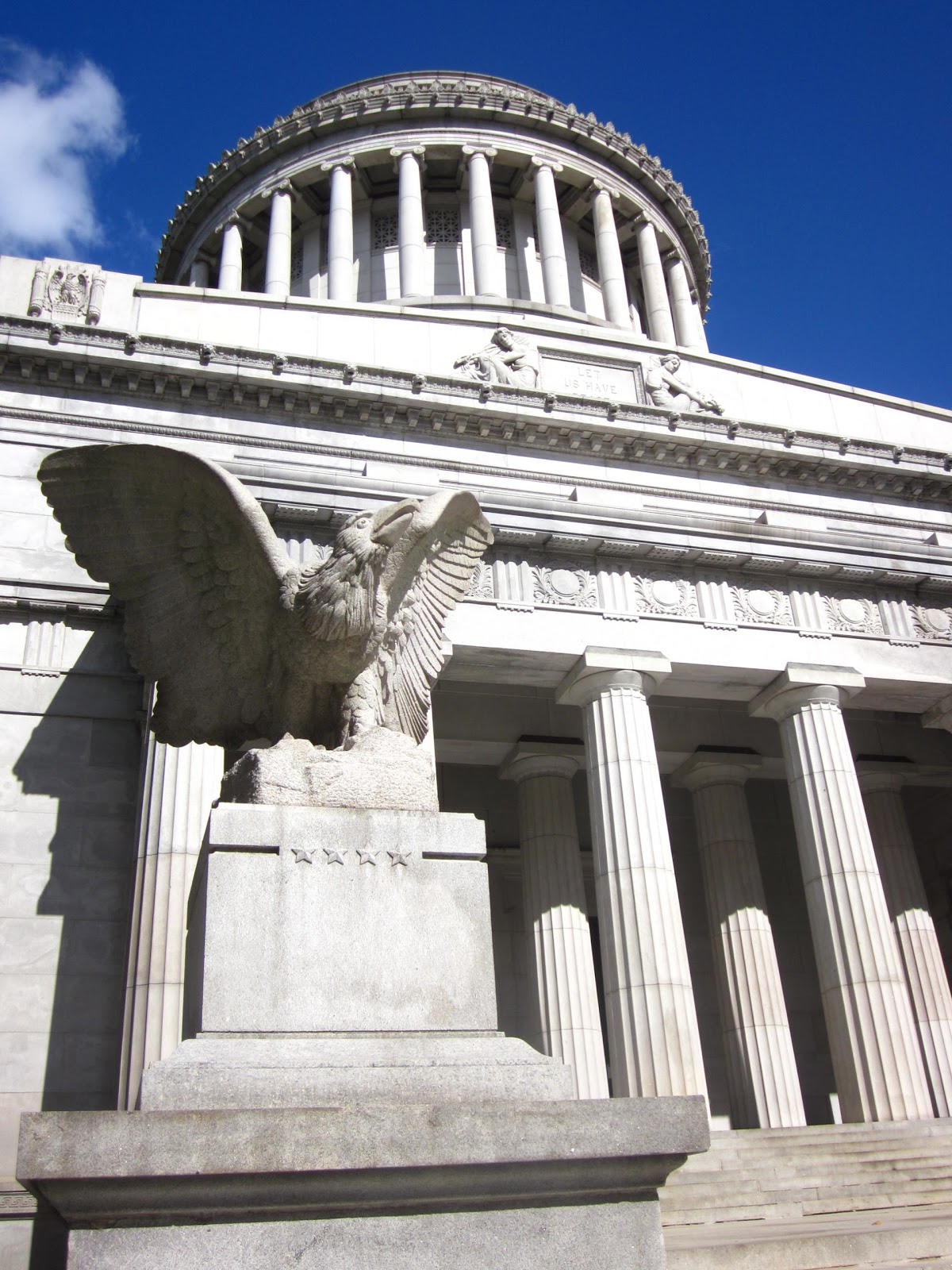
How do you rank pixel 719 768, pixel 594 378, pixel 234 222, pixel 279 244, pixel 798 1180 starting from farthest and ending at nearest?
1. pixel 234 222
2. pixel 279 244
3. pixel 594 378
4. pixel 719 768
5. pixel 798 1180

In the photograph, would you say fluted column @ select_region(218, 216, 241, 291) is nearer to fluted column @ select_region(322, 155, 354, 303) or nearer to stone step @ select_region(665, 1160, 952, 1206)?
fluted column @ select_region(322, 155, 354, 303)

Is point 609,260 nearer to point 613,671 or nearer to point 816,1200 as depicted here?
point 613,671

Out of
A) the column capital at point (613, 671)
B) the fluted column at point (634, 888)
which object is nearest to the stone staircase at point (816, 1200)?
the fluted column at point (634, 888)

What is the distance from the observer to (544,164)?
39156mm

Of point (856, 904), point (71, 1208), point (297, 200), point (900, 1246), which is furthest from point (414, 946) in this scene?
point (297, 200)

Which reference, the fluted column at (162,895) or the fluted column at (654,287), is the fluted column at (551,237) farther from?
the fluted column at (162,895)

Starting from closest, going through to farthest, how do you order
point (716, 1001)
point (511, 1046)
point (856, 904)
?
point (511, 1046) → point (856, 904) → point (716, 1001)

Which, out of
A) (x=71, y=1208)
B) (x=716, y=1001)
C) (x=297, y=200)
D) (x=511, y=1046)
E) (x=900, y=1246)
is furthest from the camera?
(x=297, y=200)

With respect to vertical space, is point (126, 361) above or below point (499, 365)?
below

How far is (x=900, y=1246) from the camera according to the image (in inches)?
380

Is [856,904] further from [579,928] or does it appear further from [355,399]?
[355,399]

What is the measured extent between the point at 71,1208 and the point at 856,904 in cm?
1624

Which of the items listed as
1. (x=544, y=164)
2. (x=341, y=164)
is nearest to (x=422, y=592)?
(x=341, y=164)

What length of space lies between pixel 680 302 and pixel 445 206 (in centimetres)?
910
